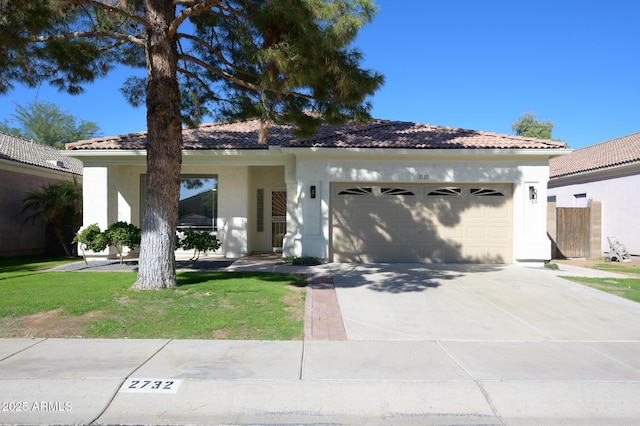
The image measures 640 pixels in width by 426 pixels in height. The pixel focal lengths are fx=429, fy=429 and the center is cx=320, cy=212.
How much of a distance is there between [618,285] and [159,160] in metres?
10.7

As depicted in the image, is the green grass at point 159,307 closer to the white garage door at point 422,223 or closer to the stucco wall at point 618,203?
the white garage door at point 422,223

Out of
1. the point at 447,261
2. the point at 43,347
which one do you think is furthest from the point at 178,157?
the point at 447,261

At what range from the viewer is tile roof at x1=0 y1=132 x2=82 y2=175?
17.3m

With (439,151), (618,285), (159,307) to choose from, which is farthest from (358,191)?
(159,307)

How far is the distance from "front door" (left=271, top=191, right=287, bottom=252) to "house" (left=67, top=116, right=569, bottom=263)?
2.43 m

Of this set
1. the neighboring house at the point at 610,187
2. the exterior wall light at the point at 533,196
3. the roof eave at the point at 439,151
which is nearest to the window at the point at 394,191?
the roof eave at the point at 439,151

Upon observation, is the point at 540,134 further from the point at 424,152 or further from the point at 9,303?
the point at 9,303

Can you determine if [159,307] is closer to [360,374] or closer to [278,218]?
[360,374]

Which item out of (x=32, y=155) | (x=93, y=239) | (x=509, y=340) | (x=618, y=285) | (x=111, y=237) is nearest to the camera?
(x=509, y=340)

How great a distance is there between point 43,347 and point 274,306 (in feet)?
11.2

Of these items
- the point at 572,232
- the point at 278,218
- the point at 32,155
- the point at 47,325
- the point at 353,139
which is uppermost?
the point at 32,155

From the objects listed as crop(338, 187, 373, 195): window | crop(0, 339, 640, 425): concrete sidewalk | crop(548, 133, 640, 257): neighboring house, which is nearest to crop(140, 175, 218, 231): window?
crop(338, 187, 373, 195): window

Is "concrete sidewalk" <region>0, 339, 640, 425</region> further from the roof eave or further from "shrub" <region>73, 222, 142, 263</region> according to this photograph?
the roof eave

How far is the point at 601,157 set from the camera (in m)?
19.8
